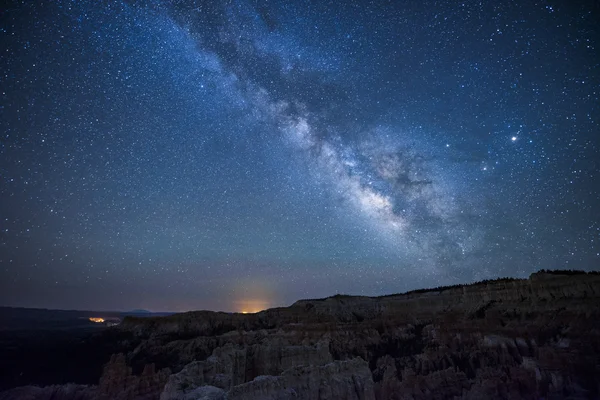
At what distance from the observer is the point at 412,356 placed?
32.2m

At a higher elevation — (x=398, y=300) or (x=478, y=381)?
(x=398, y=300)

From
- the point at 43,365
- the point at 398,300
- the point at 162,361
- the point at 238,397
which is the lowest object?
the point at 43,365

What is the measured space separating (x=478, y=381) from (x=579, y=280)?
1510cm

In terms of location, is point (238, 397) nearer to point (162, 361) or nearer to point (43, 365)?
point (162, 361)

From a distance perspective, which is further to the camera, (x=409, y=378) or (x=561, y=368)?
(x=409, y=378)

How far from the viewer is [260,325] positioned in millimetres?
49344

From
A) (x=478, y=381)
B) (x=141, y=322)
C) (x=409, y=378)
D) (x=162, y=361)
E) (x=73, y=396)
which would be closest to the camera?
(x=478, y=381)

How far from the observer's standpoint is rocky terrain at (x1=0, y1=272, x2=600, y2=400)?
2075 centimetres

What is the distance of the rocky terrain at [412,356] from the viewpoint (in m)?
20.8

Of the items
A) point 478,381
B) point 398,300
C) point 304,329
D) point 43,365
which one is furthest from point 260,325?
point 43,365

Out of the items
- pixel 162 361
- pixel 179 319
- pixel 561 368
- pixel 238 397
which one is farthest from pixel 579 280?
pixel 179 319

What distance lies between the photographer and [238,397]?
Result: 16.1 m

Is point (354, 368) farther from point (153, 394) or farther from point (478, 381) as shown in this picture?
point (153, 394)

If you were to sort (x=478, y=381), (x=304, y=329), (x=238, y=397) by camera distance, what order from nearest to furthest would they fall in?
(x=238, y=397), (x=478, y=381), (x=304, y=329)
